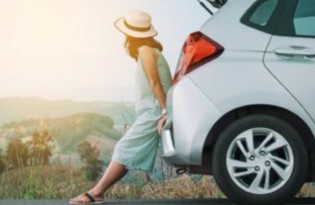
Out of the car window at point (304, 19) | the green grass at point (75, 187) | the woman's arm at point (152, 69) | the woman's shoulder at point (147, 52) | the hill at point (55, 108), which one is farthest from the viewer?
the hill at point (55, 108)

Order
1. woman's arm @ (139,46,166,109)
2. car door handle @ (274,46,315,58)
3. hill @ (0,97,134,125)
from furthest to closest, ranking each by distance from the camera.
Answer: hill @ (0,97,134,125) → woman's arm @ (139,46,166,109) → car door handle @ (274,46,315,58)

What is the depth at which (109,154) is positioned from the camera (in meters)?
8.99

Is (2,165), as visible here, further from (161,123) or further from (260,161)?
(260,161)

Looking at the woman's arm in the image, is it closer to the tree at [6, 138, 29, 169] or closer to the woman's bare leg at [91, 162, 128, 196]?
the woman's bare leg at [91, 162, 128, 196]

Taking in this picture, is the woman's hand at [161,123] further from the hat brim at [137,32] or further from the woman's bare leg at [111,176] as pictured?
the hat brim at [137,32]

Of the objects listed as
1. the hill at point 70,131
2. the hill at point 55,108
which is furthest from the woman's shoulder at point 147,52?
the hill at point 70,131

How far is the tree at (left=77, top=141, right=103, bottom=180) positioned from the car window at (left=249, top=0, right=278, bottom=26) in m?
2.81

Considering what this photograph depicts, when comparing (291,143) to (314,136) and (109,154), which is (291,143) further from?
(109,154)

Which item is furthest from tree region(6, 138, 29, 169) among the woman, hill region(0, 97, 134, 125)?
the woman

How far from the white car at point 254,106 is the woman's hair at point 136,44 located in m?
1.20

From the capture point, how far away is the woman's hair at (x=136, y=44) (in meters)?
7.76

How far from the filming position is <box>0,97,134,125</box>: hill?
353 inches

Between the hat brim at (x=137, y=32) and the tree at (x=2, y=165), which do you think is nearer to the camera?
the hat brim at (x=137, y=32)

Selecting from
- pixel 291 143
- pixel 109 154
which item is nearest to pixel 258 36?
pixel 291 143
